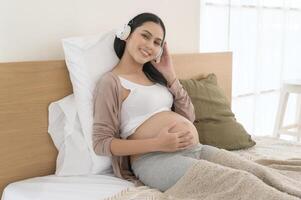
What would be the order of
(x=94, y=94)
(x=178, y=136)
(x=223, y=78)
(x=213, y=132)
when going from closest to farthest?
1. (x=178, y=136)
2. (x=94, y=94)
3. (x=213, y=132)
4. (x=223, y=78)

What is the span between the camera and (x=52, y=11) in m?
1.41

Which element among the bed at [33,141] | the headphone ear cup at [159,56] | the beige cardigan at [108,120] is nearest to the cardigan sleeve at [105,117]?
the beige cardigan at [108,120]

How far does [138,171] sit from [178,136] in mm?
180

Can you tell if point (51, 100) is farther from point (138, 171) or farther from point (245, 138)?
point (245, 138)

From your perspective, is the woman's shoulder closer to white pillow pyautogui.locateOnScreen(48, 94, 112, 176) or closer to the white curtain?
white pillow pyautogui.locateOnScreen(48, 94, 112, 176)

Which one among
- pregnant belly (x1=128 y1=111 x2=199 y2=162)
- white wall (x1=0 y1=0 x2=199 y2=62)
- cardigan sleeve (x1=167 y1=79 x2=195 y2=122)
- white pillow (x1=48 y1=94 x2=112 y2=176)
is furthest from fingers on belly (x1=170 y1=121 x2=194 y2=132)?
white wall (x1=0 y1=0 x2=199 y2=62)

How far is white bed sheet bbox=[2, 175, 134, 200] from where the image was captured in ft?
3.67

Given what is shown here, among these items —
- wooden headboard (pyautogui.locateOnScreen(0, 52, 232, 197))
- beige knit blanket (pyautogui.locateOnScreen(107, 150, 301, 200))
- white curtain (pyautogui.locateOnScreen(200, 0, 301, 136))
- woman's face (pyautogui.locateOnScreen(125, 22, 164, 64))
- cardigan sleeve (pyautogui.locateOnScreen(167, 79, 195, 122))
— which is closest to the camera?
beige knit blanket (pyautogui.locateOnScreen(107, 150, 301, 200))

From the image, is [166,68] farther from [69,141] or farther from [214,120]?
[69,141]

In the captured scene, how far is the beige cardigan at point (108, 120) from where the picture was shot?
1251mm

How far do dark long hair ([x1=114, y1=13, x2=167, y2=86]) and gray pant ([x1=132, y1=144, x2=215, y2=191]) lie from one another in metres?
0.32

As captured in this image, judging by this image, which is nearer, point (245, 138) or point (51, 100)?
point (51, 100)

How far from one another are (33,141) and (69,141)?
0.39 feet

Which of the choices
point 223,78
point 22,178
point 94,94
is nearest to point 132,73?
point 94,94
